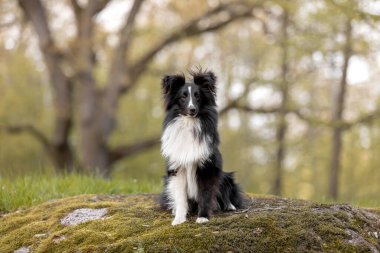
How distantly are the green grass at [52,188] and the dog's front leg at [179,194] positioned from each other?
253 centimetres

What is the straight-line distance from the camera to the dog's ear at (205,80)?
5.09 meters

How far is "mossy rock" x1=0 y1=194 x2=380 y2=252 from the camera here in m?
4.29

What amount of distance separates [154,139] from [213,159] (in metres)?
13.2

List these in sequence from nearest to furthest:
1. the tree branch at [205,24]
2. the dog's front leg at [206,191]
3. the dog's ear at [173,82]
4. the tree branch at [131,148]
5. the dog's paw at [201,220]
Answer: the dog's paw at [201,220]
the dog's front leg at [206,191]
the dog's ear at [173,82]
the tree branch at [205,24]
the tree branch at [131,148]

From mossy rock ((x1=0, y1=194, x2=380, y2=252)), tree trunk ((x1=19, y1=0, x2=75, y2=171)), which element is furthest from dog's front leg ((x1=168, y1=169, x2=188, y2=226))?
tree trunk ((x1=19, y1=0, x2=75, y2=171))

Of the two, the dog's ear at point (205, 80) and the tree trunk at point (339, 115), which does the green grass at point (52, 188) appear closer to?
the dog's ear at point (205, 80)

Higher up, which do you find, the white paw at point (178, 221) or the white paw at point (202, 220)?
the white paw at point (202, 220)

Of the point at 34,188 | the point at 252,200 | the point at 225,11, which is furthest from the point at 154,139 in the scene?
the point at 252,200

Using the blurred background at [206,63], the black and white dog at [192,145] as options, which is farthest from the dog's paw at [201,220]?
the blurred background at [206,63]

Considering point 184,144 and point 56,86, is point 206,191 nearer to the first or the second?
point 184,144

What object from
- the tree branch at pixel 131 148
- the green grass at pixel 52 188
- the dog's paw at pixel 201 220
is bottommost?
the tree branch at pixel 131 148

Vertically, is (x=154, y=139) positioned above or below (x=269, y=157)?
above

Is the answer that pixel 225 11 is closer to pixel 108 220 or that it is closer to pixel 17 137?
pixel 17 137

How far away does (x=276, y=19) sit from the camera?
56.3ft
